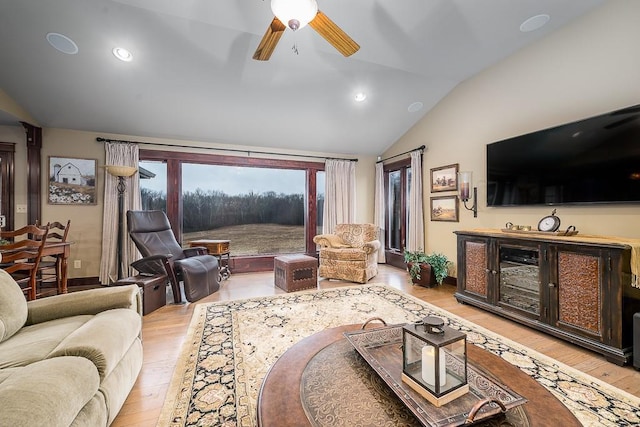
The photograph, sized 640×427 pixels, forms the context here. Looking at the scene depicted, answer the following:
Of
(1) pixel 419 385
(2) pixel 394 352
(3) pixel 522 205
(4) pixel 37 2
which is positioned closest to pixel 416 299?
(3) pixel 522 205

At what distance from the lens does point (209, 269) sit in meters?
3.56

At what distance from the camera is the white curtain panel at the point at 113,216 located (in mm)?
4086

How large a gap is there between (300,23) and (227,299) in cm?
303

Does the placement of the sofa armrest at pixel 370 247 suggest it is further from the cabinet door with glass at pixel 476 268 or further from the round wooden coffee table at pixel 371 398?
the round wooden coffee table at pixel 371 398

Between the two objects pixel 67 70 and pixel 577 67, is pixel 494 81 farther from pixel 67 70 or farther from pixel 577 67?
pixel 67 70

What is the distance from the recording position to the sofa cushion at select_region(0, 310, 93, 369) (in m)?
1.22

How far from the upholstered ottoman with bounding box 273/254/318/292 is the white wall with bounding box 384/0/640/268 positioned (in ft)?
7.03

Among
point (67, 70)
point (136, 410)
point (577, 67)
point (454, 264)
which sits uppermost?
point (67, 70)

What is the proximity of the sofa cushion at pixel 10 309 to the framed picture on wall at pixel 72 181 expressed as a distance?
3.10 meters

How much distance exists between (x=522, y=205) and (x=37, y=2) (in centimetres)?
528

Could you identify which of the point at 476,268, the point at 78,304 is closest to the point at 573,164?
the point at 476,268

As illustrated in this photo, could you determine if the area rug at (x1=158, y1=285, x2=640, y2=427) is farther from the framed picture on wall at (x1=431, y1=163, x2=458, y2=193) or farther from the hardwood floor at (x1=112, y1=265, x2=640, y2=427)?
the framed picture on wall at (x1=431, y1=163, x2=458, y2=193)

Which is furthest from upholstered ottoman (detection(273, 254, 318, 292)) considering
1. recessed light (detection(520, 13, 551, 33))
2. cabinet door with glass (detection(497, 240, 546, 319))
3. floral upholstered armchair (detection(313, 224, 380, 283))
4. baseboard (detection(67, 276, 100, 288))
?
recessed light (detection(520, 13, 551, 33))

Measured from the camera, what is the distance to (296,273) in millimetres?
3771
